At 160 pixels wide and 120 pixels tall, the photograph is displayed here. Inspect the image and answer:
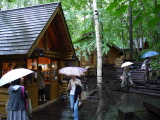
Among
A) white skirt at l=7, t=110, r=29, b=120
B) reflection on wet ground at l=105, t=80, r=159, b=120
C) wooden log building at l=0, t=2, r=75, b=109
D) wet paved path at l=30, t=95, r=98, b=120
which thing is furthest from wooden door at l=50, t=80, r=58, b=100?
white skirt at l=7, t=110, r=29, b=120

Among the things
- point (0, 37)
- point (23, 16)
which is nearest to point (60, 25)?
point (23, 16)

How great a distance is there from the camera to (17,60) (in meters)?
6.02

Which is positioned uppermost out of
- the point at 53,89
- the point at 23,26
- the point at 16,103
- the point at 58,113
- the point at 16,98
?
the point at 23,26

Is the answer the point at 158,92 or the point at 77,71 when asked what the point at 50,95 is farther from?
the point at 158,92

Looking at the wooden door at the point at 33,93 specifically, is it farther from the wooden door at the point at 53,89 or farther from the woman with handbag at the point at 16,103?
the woman with handbag at the point at 16,103

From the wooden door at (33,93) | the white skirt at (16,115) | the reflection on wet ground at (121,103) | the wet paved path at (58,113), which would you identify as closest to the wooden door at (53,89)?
the wet paved path at (58,113)

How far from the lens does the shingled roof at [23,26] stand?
5594 millimetres

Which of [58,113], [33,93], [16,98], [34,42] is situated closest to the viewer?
[16,98]

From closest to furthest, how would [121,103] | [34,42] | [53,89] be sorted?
[34,42] < [121,103] < [53,89]

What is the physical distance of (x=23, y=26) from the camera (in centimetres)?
695

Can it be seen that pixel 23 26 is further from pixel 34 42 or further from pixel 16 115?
pixel 16 115

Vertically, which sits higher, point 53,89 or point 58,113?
point 53,89

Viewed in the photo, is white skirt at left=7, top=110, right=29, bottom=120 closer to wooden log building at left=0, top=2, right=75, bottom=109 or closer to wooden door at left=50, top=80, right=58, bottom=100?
wooden log building at left=0, top=2, right=75, bottom=109

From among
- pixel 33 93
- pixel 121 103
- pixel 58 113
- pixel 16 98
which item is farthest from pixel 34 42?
pixel 121 103
